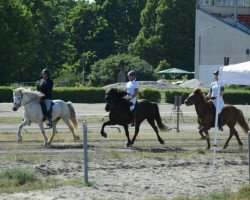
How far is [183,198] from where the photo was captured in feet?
52.0

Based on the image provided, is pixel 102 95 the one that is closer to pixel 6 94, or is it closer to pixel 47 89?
pixel 6 94

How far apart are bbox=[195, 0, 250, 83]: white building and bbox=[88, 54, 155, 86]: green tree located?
11.3 m

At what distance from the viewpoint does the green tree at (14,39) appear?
82500 mm

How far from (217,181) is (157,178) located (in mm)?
1313

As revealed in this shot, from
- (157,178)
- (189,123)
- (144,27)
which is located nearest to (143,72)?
(144,27)

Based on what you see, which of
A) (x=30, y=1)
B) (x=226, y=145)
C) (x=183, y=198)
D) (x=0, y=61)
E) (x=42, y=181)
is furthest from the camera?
(x=30, y=1)

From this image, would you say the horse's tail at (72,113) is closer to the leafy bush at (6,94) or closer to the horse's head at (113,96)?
the horse's head at (113,96)

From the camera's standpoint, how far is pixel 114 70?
92125mm

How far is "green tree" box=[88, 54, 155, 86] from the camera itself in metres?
91.3

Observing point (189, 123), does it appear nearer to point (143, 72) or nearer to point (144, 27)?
point (143, 72)

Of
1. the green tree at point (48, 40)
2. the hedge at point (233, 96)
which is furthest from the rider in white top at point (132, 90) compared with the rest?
the green tree at point (48, 40)

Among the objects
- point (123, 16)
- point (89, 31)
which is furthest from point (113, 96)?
point (123, 16)

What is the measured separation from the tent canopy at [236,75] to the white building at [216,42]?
270ft

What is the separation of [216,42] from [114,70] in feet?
59.8
